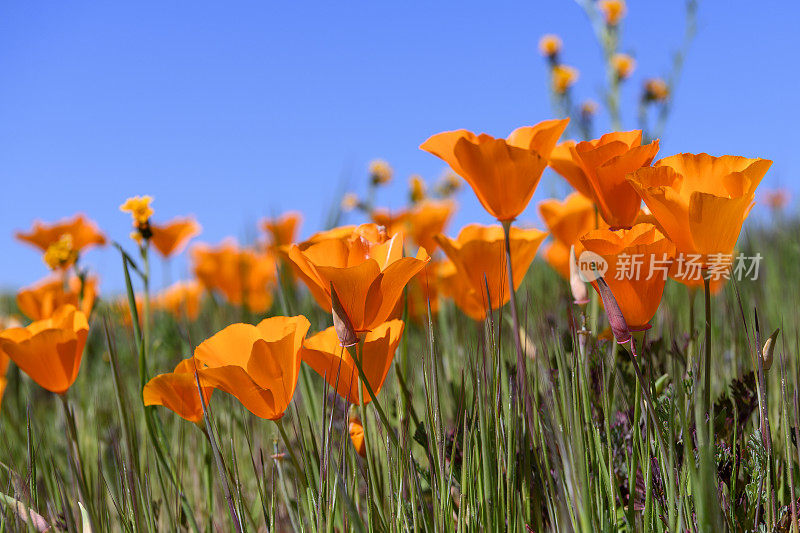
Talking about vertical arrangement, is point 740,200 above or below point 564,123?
below

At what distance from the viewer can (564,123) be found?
0.91 m

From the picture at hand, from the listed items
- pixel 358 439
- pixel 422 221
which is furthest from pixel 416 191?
pixel 358 439

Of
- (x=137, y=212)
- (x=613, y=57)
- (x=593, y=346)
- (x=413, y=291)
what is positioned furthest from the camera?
(x=613, y=57)

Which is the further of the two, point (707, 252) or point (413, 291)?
point (413, 291)

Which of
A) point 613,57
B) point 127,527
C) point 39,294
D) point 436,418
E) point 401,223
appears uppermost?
point 613,57

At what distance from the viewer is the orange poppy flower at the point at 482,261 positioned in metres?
1.00

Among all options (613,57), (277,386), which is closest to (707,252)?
(277,386)

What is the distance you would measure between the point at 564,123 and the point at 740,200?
260 millimetres

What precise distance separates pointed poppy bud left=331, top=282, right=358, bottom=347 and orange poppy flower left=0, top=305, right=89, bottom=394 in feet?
1.69

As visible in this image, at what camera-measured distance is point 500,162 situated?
90cm

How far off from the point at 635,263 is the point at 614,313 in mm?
60

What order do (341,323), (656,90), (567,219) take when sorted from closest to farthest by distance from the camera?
(341,323) → (567,219) → (656,90)

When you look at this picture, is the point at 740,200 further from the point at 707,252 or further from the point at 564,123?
the point at 564,123

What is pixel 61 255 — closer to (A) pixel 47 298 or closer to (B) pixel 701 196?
(A) pixel 47 298
